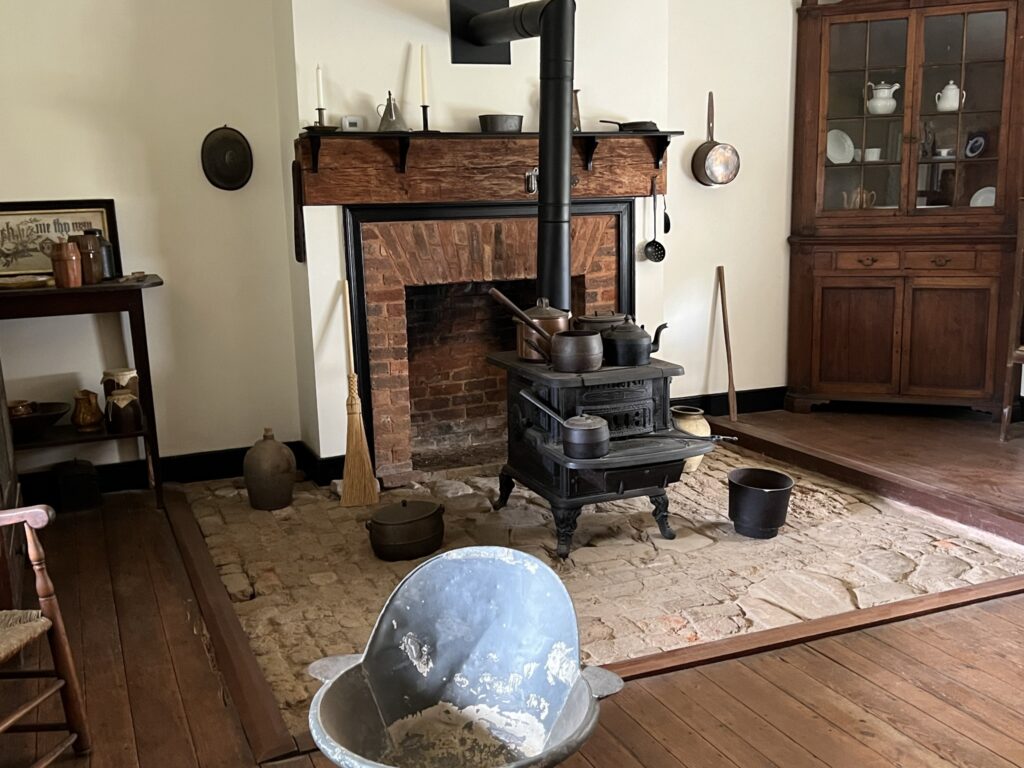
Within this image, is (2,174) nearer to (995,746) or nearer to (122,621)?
(122,621)

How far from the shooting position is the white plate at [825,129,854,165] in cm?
529

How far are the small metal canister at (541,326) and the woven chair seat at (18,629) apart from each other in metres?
2.08

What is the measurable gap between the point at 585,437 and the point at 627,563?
0.51 metres

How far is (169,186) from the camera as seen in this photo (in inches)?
169

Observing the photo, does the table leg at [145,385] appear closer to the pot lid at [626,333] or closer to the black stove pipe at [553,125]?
the black stove pipe at [553,125]

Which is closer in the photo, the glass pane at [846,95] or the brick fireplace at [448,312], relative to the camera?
the brick fireplace at [448,312]

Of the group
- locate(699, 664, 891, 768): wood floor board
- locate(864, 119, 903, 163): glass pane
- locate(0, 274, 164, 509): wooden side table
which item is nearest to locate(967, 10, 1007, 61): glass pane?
locate(864, 119, 903, 163): glass pane

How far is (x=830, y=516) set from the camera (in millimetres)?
3990

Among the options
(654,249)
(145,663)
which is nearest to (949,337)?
(654,249)

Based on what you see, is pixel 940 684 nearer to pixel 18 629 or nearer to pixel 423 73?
pixel 18 629

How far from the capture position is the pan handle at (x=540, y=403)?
3590 mm

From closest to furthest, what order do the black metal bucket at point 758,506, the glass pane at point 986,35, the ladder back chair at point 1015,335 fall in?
the black metal bucket at point 758,506 < the ladder back chair at point 1015,335 < the glass pane at point 986,35

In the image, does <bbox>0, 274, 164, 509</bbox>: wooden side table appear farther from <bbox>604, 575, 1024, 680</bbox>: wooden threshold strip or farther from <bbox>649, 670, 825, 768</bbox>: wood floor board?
<bbox>649, 670, 825, 768</bbox>: wood floor board

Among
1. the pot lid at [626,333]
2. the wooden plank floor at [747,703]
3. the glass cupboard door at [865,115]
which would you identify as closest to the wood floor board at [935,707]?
the wooden plank floor at [747,703]
